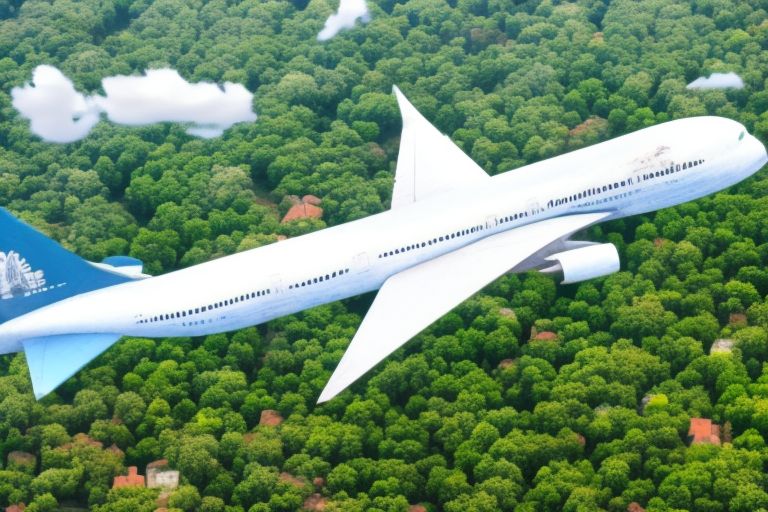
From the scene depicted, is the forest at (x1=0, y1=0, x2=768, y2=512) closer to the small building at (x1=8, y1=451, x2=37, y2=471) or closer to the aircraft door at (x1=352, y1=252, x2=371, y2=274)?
the small building at (x1=8, y1=451, x2=37, y2=471)

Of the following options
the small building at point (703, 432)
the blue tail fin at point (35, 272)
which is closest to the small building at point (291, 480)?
the blue tail fin at point (35, 272)

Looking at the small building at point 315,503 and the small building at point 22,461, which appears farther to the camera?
the small building at point 22,461

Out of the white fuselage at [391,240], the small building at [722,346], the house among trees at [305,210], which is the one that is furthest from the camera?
the house among trees at [305,210]


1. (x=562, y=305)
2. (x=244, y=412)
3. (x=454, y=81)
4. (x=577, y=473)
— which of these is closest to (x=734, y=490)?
(x=577, y=473)

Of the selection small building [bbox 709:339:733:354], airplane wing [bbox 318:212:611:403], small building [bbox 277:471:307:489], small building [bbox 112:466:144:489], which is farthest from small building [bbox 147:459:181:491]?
small building [bbox 709:339:733:354]

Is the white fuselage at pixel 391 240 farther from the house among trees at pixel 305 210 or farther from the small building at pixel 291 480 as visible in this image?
the house among trees at pixel 305 210

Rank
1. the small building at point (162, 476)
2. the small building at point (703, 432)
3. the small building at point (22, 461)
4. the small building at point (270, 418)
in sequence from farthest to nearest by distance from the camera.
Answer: the small building at point (270, 418) → the small building at point (22, 461) → the small building at point (162, 476) → the small building at point (703, 432)

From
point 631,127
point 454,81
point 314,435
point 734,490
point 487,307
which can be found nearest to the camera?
point 734,490

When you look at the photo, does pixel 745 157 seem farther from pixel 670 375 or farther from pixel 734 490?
pixel 734 490

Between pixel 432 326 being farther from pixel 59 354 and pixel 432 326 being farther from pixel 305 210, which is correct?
pixel 59 354
